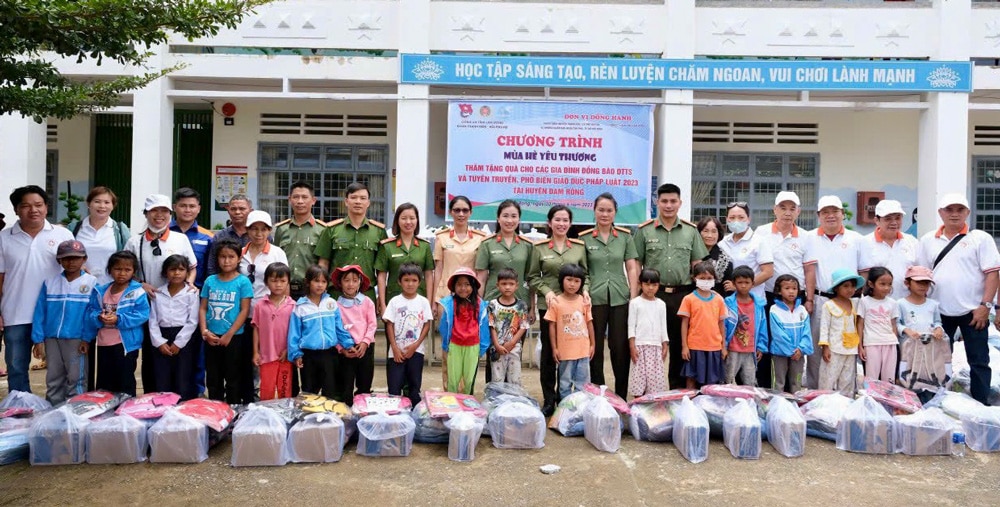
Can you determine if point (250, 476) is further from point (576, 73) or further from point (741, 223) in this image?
point (576, 73)

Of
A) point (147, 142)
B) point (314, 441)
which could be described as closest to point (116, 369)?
point (314, 441)

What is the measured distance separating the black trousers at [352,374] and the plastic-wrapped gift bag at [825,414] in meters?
2.74

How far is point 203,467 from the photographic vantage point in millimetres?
3963

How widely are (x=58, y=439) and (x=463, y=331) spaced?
233 cm

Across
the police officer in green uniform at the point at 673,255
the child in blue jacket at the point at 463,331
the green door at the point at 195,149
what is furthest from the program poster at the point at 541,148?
the child in blue jacket at the point at 463,331

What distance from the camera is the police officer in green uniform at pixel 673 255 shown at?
5.20m

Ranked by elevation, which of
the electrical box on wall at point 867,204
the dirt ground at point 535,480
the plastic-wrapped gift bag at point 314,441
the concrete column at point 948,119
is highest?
the concrete column at point 948,119

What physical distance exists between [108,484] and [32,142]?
24.8 feet

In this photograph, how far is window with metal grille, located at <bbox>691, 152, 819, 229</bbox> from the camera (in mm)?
11055

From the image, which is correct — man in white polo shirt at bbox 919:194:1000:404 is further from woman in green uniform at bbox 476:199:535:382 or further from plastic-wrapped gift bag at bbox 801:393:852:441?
woman in green uniform at bbox 476:199:535:382

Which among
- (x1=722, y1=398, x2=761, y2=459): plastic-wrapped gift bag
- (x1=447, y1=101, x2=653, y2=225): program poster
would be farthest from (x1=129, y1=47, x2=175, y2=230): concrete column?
(x1=722, y1=398, x2=761, y2=459): plastic-wrapped gift bag

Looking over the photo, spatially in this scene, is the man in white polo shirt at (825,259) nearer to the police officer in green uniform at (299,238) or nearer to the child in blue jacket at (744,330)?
the child in blue jacket at (744,330)

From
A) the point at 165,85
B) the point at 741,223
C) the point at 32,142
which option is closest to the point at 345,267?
the point at 741,223

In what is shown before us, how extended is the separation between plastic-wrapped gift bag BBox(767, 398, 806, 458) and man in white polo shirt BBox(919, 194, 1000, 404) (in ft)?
5.46
